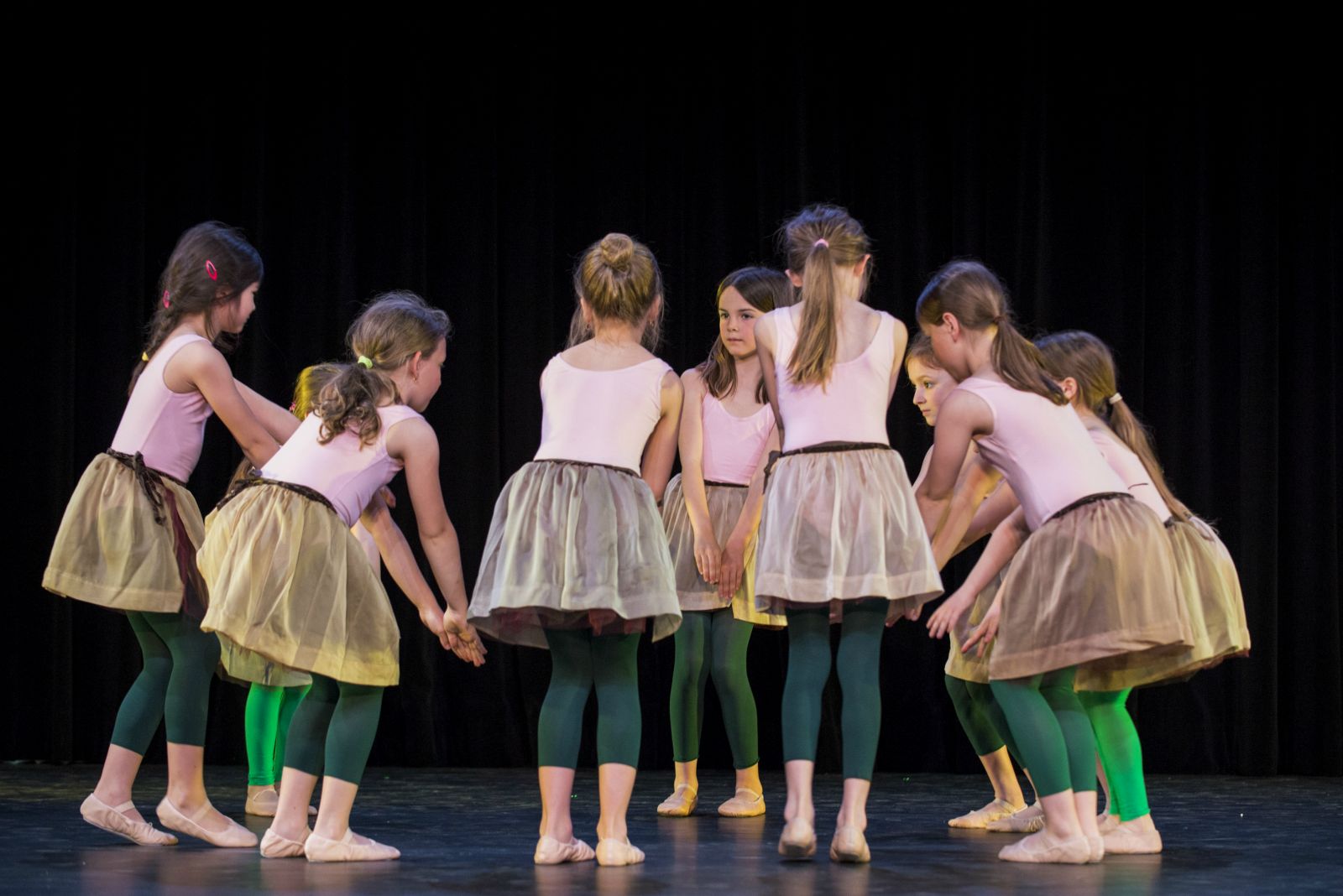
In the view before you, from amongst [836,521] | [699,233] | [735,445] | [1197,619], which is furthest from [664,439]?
[699,233]

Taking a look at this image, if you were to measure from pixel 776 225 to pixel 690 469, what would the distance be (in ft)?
7.67

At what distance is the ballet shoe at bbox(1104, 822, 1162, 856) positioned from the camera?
3.11 m

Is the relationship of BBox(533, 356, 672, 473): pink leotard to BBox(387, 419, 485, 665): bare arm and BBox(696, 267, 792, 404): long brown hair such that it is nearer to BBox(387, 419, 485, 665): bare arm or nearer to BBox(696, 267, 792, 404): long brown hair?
BBox(387, 419, 485, 665): bare arm

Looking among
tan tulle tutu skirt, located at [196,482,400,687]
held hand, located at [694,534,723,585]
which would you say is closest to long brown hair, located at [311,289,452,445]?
tan tulle tutu skirt, located at [196,482,400,687]

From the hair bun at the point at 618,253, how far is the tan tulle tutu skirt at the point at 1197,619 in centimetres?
133

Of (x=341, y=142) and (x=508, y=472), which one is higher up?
(x=341, y=142)

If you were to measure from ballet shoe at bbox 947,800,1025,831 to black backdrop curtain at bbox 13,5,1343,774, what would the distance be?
165 centimetres

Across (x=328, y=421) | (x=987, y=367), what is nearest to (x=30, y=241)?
(x=328, y=421)

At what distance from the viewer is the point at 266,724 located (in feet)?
12.8

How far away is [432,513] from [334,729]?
483 mm

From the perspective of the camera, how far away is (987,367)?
10.4 ft

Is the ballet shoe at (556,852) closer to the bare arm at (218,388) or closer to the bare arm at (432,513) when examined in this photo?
the bare arm at (432,513)

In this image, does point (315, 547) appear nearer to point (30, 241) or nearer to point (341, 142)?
point (341, 142)

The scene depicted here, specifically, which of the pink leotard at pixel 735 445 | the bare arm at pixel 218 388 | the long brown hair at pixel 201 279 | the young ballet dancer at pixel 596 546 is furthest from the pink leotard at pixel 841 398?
the long brown hair at pixel 201 279
